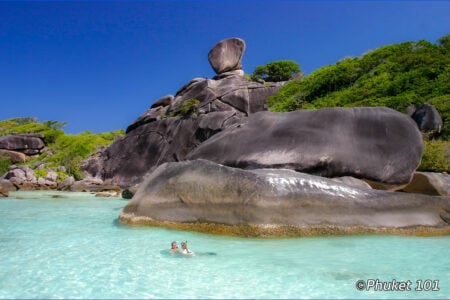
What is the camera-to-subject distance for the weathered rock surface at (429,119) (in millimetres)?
15594

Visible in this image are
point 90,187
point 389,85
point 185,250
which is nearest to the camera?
point 185,250

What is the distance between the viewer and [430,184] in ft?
35.2

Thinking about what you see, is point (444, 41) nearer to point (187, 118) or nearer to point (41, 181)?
point (187, 118)

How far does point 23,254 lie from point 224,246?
3.38 metres

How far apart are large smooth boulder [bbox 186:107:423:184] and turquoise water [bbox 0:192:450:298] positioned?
312 centimetres

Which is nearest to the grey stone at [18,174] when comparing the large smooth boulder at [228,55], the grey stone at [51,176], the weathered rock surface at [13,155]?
the grey stone at [51,176]

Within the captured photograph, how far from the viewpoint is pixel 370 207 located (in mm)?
7617

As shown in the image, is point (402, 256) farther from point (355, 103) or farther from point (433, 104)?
point (355, 103)

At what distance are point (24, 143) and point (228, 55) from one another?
2471 centimetres

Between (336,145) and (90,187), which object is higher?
(336,145)

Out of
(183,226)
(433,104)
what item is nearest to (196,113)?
(433,104)

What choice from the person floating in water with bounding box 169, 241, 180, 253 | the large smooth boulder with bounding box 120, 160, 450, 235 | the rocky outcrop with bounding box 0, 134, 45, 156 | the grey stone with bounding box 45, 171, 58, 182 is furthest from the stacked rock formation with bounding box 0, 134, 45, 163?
the person floating in water with bounding box 169, 241, 180, 253

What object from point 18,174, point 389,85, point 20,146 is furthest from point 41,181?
point 389,85

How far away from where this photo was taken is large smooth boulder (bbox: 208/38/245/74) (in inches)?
1173
